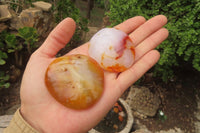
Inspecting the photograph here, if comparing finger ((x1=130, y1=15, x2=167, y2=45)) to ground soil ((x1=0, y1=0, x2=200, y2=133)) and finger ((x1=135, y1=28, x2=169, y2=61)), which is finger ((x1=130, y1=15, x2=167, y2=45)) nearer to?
finger ((x1=135, y1=28, x2=169, y2=61))

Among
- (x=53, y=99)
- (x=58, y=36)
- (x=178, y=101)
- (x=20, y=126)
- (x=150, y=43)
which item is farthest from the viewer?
(x=178, y=101)

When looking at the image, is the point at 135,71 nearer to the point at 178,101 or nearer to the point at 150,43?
the point at 150,43

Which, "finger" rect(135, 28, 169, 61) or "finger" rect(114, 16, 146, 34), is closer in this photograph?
"finger" rect(135, 28, 169, 61)

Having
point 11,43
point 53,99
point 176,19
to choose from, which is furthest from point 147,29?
point 11,43

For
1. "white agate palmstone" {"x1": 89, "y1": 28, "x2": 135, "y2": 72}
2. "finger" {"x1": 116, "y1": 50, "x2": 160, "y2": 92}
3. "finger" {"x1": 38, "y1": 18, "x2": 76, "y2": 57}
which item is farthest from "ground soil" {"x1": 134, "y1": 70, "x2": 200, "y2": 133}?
"finger" {"x1": 38, "y1": 18, "x2": 76, "y2": 57}

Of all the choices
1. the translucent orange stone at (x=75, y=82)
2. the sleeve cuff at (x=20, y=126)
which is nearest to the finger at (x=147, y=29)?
the translucent orange stone at (x=75, y=82)

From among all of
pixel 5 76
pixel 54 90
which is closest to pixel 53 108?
pixel 54 90

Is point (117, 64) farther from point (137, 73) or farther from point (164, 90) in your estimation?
point (164, 90)
